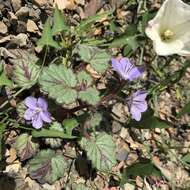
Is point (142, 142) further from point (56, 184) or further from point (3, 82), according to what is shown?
point (3, 82)

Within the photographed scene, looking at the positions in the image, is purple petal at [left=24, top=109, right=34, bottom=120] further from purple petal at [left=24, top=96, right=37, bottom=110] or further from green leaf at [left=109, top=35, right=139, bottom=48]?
green leaf at [left=109, top=35, right=139, bottom=48]

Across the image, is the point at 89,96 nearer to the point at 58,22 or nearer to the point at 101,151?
the point at 101,151

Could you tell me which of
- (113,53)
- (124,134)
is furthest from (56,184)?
(113,53)


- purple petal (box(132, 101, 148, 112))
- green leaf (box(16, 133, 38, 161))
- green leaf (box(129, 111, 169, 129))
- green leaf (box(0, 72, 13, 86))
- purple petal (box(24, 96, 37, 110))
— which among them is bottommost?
green leaf (box(129, 111, 169, 129))

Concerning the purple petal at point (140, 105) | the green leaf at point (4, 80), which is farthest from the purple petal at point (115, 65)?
the green leaf at point (4, 80)

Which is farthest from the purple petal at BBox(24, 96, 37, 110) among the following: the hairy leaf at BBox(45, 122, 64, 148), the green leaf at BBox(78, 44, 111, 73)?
the green leaf at BBox(78, 44, 111, 73)

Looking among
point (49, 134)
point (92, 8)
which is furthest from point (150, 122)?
point (92, 8)

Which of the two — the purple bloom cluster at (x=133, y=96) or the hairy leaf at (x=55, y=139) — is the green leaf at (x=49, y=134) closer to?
the hairy leaf at (x=55, y=139)
